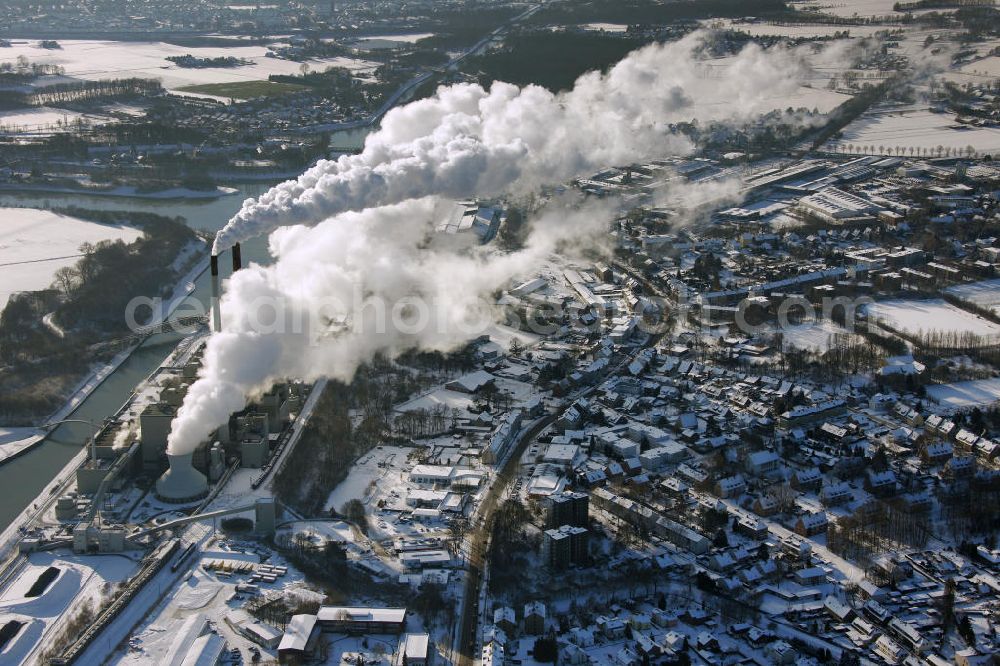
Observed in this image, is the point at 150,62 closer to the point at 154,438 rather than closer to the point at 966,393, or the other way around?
the point at 154,438

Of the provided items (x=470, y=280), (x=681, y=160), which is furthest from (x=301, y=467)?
(x=681, y=160)

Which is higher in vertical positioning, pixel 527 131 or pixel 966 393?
pixel 527 131

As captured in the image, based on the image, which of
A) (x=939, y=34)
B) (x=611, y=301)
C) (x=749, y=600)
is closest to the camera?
(x=749, y=600)

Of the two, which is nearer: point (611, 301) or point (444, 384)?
point (444, 384)

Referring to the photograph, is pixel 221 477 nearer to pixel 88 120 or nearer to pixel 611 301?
pixel 611 301

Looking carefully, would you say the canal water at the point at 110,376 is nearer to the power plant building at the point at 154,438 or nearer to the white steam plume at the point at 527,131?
the power plant building at the point at 154,438

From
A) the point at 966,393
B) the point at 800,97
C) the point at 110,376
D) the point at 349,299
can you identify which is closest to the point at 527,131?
the point at 349,299

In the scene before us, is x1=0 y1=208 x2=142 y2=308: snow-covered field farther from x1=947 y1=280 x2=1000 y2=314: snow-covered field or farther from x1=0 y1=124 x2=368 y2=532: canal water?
x1=947 y1=280 x2=1000 y2=314: snow-covered field
